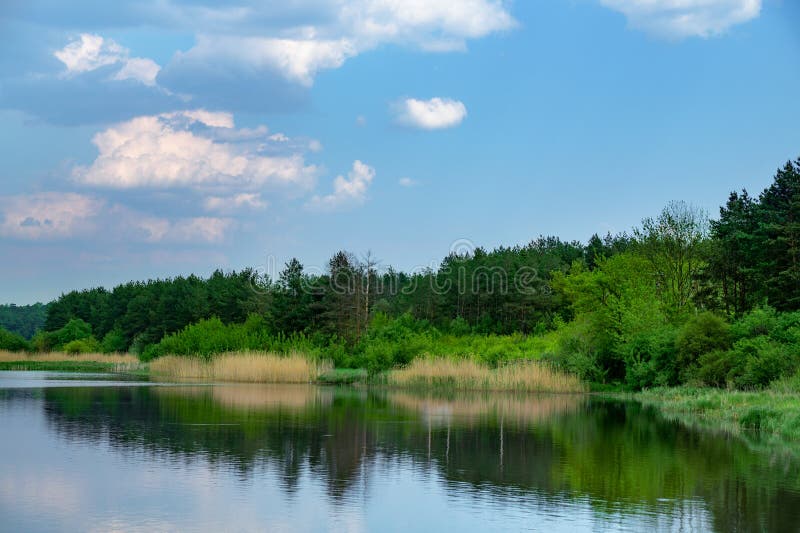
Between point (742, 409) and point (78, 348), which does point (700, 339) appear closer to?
point (742, 409)

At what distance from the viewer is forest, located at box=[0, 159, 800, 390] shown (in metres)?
50.6

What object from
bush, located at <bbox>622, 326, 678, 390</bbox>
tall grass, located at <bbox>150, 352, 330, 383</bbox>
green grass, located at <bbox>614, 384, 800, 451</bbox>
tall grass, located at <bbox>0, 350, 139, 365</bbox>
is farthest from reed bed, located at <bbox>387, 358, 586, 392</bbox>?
tall grass, located at <bbox>0, 350, 139, 365</bbox>

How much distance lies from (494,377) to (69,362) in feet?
210

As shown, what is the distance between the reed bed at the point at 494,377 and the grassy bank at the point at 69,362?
40005 millimetres

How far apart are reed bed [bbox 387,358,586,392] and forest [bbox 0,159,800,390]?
1670 mm

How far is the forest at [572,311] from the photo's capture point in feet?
166

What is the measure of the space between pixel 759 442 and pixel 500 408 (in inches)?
657

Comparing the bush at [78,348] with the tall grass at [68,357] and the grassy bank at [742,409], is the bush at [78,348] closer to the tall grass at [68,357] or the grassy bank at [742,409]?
the tall grass at [68,357]

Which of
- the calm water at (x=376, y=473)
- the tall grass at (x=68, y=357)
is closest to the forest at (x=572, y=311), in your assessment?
the tall grass at (x=68, y=357)

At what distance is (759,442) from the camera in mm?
29781

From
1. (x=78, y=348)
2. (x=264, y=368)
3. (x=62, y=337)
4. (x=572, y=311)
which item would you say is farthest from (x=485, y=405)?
(x=62, y=337)

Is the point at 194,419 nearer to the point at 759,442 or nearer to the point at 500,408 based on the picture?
the point at 500,408

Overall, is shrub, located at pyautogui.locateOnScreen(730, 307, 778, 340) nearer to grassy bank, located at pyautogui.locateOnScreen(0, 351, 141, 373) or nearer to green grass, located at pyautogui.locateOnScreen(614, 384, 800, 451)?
green grass, located at pyautogui.locateOnScreen(614, 384, 800, 451)

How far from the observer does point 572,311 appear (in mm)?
99375
